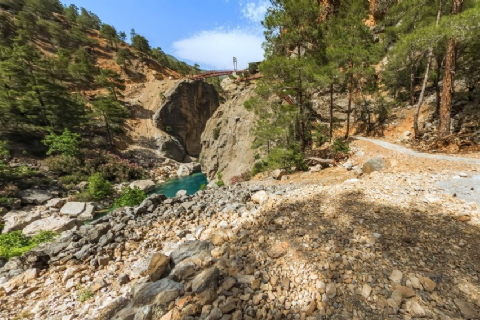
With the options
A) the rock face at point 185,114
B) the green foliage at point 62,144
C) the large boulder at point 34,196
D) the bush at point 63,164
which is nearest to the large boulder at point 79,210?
the large boulder at point 34,196

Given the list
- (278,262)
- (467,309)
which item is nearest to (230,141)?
(278,262)

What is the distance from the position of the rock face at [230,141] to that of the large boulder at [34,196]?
17.5 metres

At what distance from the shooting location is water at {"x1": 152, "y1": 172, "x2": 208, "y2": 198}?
25.4 m

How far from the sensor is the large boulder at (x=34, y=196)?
53.4 ft

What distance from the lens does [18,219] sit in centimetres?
1368

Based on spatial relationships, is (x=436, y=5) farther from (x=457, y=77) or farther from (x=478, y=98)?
(x=478, y=98)

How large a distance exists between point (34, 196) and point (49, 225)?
685 cm

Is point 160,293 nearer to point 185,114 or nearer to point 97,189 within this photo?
point 97,189

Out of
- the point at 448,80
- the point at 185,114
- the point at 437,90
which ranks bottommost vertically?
the point at 437,90

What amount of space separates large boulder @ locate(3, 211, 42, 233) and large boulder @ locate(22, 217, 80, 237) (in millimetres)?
861

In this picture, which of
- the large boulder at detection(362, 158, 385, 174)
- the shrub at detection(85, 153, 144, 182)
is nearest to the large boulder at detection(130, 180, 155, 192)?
the shrub at detection(85, 153, 144, 182)

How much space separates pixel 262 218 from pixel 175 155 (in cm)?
3961

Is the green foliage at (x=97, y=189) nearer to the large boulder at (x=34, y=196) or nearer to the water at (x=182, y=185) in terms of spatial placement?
the large boulder at (x=34, y=196)

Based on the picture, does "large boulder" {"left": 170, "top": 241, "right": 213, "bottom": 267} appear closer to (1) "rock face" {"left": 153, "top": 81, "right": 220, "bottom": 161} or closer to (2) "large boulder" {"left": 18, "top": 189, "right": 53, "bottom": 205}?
(2) "large boulder" {"left": 18, "top": 189, "right": 53, "bottom": 205}
